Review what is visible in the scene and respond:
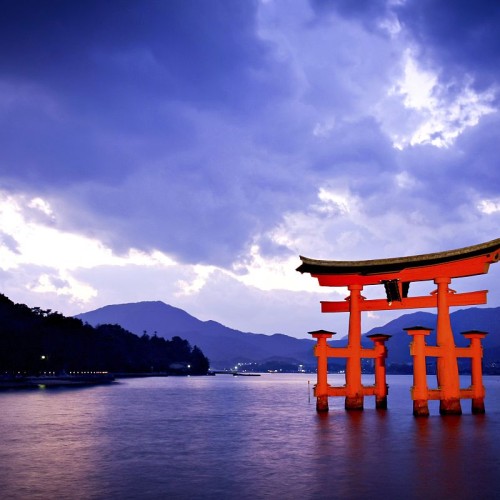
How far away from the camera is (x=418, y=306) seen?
991 inches

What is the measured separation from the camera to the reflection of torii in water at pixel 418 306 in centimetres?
2209

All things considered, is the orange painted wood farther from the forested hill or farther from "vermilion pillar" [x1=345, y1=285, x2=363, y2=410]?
the forested hill

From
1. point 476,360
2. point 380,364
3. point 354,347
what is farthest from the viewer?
point 380,364

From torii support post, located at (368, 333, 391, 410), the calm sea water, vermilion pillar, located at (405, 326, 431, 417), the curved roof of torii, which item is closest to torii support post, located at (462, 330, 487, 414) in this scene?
the calm sea water

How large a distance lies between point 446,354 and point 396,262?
405 cm

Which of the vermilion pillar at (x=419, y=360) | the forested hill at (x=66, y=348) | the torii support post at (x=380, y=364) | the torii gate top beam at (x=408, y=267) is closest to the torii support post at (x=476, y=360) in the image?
the vermilion pillar at (x=419, y=360)

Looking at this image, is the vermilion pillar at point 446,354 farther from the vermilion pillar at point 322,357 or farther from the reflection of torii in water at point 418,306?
the vermilion pillar at point 322,357

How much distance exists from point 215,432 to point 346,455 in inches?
363

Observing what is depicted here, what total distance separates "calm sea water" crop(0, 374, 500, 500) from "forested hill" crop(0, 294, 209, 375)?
36412 millimetres

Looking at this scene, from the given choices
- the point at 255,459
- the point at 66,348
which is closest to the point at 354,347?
the point at 255,459

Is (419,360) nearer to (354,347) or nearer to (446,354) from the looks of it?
(446,354)

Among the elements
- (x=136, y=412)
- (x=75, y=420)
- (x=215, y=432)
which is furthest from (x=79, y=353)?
(x=215, y=432)

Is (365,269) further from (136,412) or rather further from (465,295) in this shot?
(136,412)

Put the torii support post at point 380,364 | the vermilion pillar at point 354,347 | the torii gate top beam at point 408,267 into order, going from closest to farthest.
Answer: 1. the torii gate top beam at point 408,267
2. the vermilion pillar at point 354,347
3. the torii support post at point 380,364
